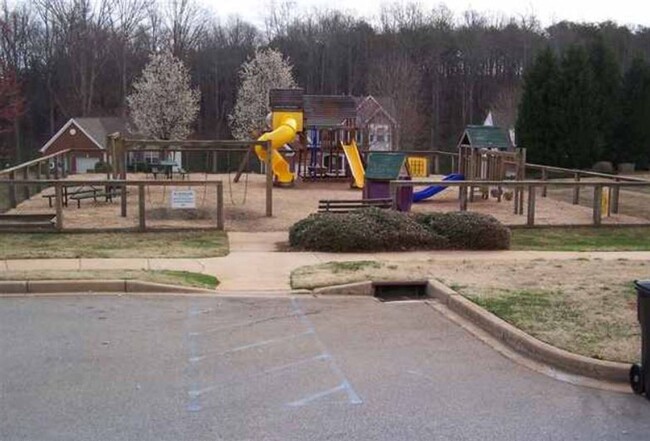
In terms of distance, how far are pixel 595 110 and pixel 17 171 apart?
33.1 metres

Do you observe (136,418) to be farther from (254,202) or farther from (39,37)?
(39,37)

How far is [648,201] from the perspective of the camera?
75.6 feet

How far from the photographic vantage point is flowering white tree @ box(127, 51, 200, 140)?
6500 cm

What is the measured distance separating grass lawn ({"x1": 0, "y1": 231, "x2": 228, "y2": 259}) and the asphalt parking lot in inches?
164

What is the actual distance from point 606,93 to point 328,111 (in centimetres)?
2162

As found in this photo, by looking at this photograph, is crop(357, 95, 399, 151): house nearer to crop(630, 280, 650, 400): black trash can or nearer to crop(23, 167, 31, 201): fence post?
crop(23, 167, 31, 201): fence post

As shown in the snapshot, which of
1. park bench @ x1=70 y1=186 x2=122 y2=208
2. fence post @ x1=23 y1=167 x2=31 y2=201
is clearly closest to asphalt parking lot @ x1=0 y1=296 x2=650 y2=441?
park bench @ x1=70 y1=186 x2=122 y2=208

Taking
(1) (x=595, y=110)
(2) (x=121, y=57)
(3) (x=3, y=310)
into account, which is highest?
(2) (x=121, y=57)

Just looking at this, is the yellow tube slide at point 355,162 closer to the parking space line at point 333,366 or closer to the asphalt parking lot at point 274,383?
the parking space line at point 333,366

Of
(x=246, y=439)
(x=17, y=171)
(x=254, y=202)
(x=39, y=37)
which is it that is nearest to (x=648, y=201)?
(x=254, y=202)

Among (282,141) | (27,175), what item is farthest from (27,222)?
(282,141)

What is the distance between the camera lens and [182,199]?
17000 millimetres

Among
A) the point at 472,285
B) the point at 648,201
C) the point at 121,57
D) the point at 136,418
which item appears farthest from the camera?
the point at 121,57

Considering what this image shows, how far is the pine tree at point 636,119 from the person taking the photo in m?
45.4
